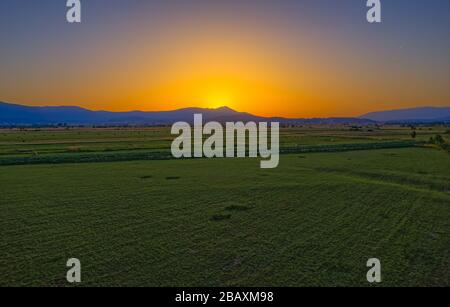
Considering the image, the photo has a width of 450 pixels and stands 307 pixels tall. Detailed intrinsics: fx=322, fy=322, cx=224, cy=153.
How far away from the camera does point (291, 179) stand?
24625mm

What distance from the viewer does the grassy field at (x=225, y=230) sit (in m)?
9.40

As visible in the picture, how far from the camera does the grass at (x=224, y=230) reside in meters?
9.40

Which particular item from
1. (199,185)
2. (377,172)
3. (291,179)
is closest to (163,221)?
(199,185)

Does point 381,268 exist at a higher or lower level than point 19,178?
lower

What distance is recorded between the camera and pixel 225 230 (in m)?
13.1

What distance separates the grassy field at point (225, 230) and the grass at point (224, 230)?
4cm

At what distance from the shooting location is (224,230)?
13133 mm

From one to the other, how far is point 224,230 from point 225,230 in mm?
41

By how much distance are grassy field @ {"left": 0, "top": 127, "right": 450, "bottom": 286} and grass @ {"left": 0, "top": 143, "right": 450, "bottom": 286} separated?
4 centimetres

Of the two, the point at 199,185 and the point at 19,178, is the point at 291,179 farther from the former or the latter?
the point at 19,178

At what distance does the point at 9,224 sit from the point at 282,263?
11.7m

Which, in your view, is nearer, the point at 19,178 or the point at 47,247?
the point at 47,247

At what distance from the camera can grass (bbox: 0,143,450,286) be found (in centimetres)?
940

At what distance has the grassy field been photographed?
9398 millimetres
